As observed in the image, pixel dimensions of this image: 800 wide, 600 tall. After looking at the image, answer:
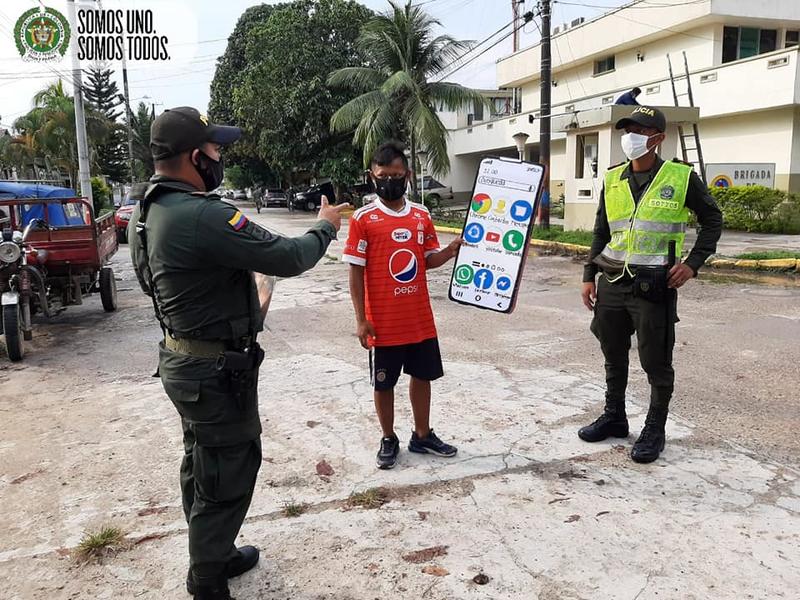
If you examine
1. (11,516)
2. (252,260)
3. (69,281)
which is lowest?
(11,516)

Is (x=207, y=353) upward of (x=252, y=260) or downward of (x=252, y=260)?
downward

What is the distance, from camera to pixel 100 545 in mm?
2939

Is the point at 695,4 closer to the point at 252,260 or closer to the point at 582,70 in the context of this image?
the point at 582,70

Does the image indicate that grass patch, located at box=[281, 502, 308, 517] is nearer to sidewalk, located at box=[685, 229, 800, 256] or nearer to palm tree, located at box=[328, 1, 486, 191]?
sidewalk, located at box=[685, 229, 800, 256]

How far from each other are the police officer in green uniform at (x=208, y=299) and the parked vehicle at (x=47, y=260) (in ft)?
16.3

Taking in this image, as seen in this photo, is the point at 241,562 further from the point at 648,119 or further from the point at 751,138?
the point at 751,138

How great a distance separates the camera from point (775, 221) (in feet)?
50.2

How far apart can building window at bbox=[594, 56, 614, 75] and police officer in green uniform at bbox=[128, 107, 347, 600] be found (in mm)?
27179

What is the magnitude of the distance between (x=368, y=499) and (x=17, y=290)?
5.38m

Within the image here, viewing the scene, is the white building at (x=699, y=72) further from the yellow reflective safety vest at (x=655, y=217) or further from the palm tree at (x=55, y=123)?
the palm tree at (x=55, y=123)

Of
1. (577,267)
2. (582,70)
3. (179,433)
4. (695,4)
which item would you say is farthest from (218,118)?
(179,433)

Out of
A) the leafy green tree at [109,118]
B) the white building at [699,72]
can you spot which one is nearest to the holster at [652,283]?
the white building at [699,72]

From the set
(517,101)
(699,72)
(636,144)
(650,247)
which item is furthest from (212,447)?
(517,101)

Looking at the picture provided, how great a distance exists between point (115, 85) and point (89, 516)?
230 feet
